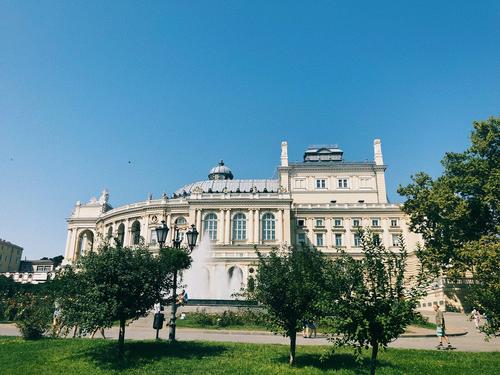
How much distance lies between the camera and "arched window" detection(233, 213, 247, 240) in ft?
230

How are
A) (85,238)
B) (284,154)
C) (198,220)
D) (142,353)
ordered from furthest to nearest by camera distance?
(85,238) → (284,154) → (198,220) → (142,353)

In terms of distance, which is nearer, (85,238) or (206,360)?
(206,360)

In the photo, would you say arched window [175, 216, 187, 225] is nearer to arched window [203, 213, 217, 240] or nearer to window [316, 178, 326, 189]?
arched window [203, 213, 217, 240]

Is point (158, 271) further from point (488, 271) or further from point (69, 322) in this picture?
point (488, 271)

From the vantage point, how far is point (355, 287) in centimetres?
1316

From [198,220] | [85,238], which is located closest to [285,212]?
[198,220]

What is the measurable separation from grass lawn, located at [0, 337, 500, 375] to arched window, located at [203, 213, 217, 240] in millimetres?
48659

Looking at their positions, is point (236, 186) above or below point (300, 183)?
above

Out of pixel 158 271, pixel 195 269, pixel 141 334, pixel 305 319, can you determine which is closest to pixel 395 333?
pixel 305 319

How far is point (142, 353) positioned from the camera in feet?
62.8

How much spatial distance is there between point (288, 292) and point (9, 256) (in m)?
117

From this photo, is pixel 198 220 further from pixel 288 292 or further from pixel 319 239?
pixel 288 292

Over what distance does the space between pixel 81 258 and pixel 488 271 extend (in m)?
27.2

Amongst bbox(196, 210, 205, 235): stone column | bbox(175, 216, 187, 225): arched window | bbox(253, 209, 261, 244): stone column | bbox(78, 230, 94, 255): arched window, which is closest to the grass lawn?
bbox(253, 209, 261, 244): stone column
